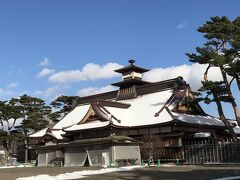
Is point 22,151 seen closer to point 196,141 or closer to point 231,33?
point 196,141

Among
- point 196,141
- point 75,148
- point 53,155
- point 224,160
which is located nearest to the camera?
point 224,160

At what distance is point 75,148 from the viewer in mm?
37625

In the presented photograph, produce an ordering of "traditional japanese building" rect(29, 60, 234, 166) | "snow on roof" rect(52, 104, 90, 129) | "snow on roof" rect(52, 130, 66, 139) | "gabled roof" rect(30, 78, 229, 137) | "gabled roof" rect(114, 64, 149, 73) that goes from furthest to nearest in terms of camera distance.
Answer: "gabled roof" rect(114, 64, 149, 73)
"snow on roof" rect(52, 104, 90, 129)
"snow on roof" rect(52, 130, 66, 139)
"gabled roof" rect(30, 78, 229, 137)
"traditional japanese building" rect(29, 60, 234, 166)

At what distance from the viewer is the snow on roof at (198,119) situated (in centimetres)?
3588

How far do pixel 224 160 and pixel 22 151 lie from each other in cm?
3532

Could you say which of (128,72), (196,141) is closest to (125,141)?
(196,141)

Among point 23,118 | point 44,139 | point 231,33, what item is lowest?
point 44,139

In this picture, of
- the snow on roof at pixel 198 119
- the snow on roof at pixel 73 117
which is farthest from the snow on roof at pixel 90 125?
the snow on roof at pixel 198 119

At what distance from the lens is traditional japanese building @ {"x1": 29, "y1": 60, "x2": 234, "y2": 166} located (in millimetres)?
34438

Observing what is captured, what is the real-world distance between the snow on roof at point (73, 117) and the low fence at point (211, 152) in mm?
15946

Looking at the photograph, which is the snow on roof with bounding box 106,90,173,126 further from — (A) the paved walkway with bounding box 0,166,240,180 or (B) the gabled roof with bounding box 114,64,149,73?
(A) the paved walkway with bounding box 0,166,240,180

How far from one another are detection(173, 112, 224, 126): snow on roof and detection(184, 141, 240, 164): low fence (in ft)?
10.1

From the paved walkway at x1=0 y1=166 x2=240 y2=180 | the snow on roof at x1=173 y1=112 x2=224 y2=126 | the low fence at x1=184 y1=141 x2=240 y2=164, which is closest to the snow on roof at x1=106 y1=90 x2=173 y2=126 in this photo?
the snow on roof at x1=173 y1=112 x2=224 y2=126

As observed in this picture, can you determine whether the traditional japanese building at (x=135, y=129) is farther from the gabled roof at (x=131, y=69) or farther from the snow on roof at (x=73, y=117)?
the gabled roof at (x=131, y=69)
